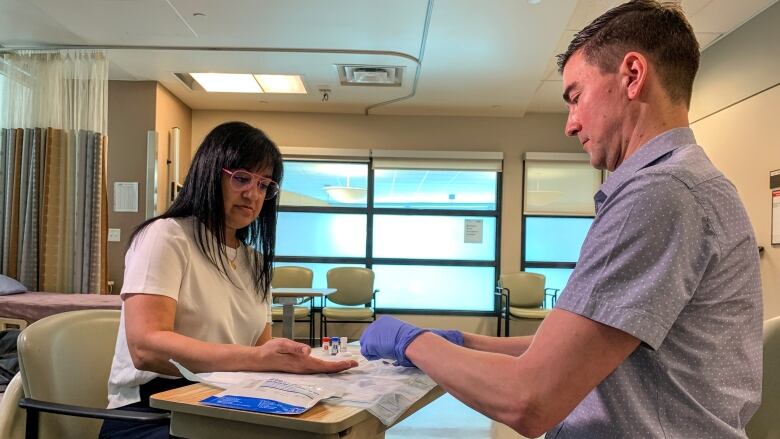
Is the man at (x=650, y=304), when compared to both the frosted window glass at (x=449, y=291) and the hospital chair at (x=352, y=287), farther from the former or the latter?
the frosted window glass at (x=449, y=291)

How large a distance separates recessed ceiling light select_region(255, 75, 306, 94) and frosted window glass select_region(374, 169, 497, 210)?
1369 mm

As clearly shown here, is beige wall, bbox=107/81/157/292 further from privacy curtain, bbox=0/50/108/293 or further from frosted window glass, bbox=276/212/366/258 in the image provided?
frosted window glass, bbox=276/212/366/258

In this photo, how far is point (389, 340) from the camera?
1075mm

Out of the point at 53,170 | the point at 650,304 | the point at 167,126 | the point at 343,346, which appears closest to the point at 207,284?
the point at 343,346

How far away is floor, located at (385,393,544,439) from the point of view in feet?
9.83

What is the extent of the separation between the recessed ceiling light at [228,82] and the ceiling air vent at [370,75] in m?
0.90

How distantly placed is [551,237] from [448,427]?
338 cm

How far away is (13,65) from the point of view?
4.22 metres

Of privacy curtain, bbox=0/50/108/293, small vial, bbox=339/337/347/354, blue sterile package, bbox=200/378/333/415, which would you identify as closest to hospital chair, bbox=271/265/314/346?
privacy curtain, bbox=0/50/108/293

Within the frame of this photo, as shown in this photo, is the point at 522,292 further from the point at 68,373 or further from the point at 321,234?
the point at 68,373

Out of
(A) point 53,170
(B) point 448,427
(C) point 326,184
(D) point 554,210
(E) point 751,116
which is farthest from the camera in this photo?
(C) point 326,184

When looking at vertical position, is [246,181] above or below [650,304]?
above

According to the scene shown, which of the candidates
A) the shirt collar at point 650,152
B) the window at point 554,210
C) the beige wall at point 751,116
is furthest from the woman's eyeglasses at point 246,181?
the window at point 554,210

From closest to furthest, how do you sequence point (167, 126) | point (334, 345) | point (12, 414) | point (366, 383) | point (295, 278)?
point (366, 383) → point (12, 414) → point (334, 345) → point (167, 126) → point (295, 278)
